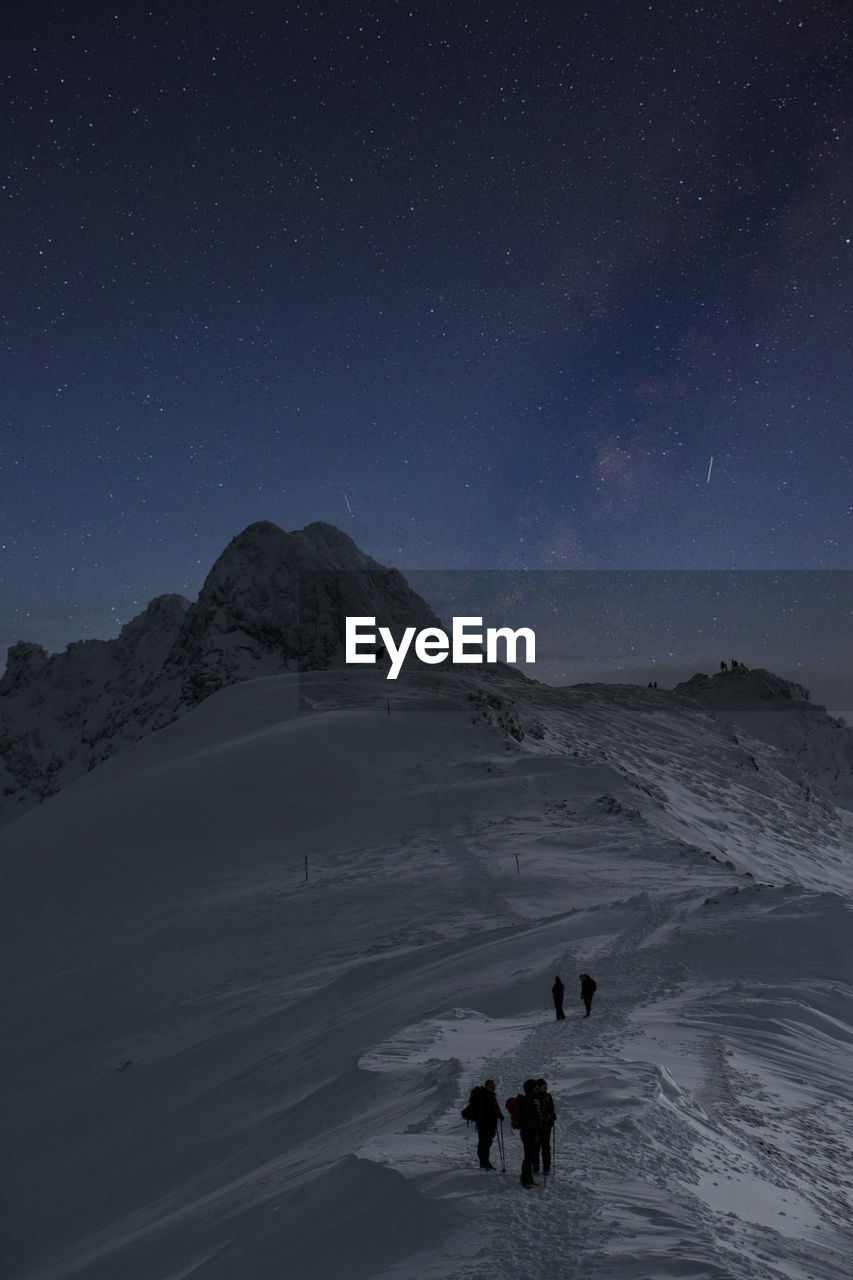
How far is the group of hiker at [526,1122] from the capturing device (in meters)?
7.09

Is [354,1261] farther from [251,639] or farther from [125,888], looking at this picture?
[251,639]

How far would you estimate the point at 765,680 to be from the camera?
357 feet

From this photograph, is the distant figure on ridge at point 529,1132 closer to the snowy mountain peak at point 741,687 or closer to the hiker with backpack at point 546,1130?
the hiker with backpack at point 546,1130

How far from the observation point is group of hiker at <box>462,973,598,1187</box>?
709cm

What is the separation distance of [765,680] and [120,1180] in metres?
108

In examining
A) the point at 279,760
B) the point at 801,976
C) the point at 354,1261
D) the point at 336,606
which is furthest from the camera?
the point at 336,606

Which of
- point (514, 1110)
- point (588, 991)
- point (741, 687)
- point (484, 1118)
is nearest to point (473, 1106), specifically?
point (484, 1118)

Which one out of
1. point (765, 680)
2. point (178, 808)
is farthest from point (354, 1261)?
point (765, 680)

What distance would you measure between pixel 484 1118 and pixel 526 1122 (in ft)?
2.16

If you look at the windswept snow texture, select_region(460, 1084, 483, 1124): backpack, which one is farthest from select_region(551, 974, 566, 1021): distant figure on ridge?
select_region(460, 1084, 483, 1124): backpack

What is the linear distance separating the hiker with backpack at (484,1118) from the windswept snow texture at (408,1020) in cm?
21

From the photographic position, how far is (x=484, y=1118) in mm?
7562

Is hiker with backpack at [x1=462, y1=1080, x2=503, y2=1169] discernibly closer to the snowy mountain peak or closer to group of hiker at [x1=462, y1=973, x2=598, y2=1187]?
group of hiker at [x1=462, y1=973, x2=598, y2=1187]

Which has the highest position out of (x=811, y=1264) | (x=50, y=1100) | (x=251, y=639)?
(x=251, y=639)
